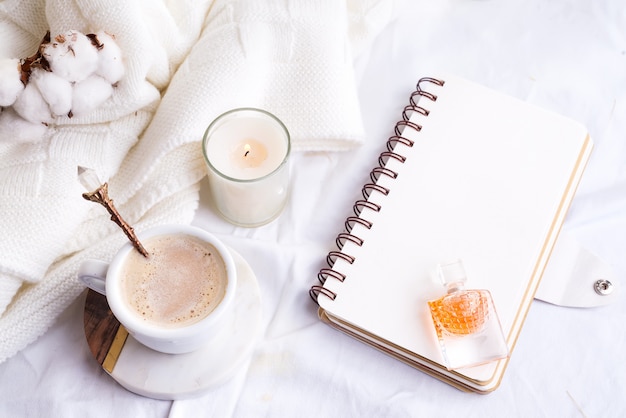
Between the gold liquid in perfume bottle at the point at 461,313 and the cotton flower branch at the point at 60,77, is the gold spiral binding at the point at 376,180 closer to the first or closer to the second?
the gold liquid in perfume bottle at the point at 461,313

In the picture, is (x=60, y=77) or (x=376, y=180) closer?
(x=60, y=77)

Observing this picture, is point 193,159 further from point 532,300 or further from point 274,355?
point 532,300

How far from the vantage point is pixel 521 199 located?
2.54ft

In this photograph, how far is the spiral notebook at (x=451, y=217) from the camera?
27.9 inches

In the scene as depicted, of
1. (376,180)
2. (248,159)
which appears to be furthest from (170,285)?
(376,180)

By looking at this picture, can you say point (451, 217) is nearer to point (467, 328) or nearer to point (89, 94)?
point (467, 328)

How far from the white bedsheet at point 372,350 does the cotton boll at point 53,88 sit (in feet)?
0.66

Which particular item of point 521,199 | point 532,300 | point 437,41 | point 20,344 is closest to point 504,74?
point 437,41

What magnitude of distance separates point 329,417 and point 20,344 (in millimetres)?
344

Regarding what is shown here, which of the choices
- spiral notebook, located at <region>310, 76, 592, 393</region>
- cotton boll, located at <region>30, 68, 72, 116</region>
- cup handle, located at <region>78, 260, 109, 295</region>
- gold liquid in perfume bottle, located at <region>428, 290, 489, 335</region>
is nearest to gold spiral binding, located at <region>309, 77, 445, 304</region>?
spiral notebook, located at <region>310, 76, 592, 393</region>

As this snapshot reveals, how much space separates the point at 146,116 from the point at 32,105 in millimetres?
144

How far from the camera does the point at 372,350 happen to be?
73 cm

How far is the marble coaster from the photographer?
672mm

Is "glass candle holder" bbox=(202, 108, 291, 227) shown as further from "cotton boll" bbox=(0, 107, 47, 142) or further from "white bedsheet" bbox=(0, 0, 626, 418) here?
"cotton boll" bbox=(0, 107, 47, 142)
